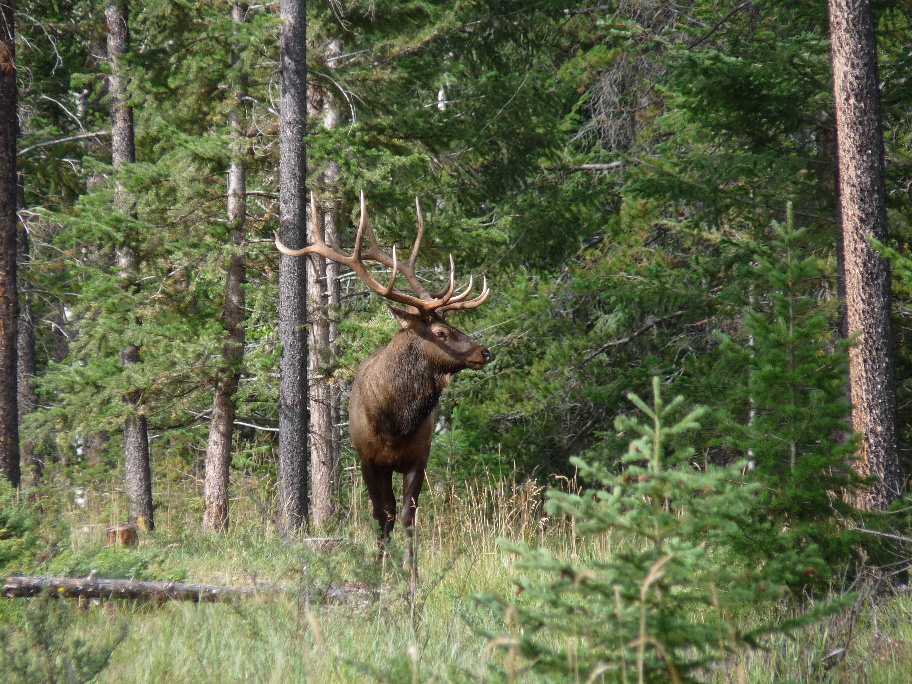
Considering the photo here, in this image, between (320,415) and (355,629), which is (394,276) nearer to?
(320,415)

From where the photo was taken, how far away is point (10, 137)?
8.92m

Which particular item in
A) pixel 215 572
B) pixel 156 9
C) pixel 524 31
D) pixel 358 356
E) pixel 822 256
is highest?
pixel 524 31

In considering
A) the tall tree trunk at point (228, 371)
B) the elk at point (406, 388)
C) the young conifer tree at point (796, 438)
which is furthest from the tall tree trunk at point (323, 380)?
the young conifer tree at point (796, 438)

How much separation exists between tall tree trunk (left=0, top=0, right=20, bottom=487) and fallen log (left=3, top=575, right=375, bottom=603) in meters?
4.03

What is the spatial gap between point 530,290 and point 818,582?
7.51 metres

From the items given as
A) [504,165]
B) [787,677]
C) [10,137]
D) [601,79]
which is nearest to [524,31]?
[601,79]

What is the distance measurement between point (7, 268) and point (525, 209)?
6054 millimetres

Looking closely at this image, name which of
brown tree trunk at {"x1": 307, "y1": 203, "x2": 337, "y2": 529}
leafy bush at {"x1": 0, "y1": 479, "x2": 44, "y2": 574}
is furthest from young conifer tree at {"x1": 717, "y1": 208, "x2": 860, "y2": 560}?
brown tree trunk at {"x1": 307, "y1": 203, "x2": 337, "y2": 529}

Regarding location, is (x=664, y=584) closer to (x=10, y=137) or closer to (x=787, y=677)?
(x=787, y=677)

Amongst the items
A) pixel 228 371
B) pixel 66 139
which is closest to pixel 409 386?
pixel 228 371

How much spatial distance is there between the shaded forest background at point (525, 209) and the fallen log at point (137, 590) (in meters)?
2.91

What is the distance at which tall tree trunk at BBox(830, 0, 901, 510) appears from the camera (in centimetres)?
652

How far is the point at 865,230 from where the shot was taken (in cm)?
679

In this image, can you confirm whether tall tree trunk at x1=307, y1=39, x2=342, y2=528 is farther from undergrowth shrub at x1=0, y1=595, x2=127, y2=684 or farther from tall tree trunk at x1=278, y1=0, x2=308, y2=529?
undergrowth shrub at x1=0, y1=595, x2=127, y2=684
